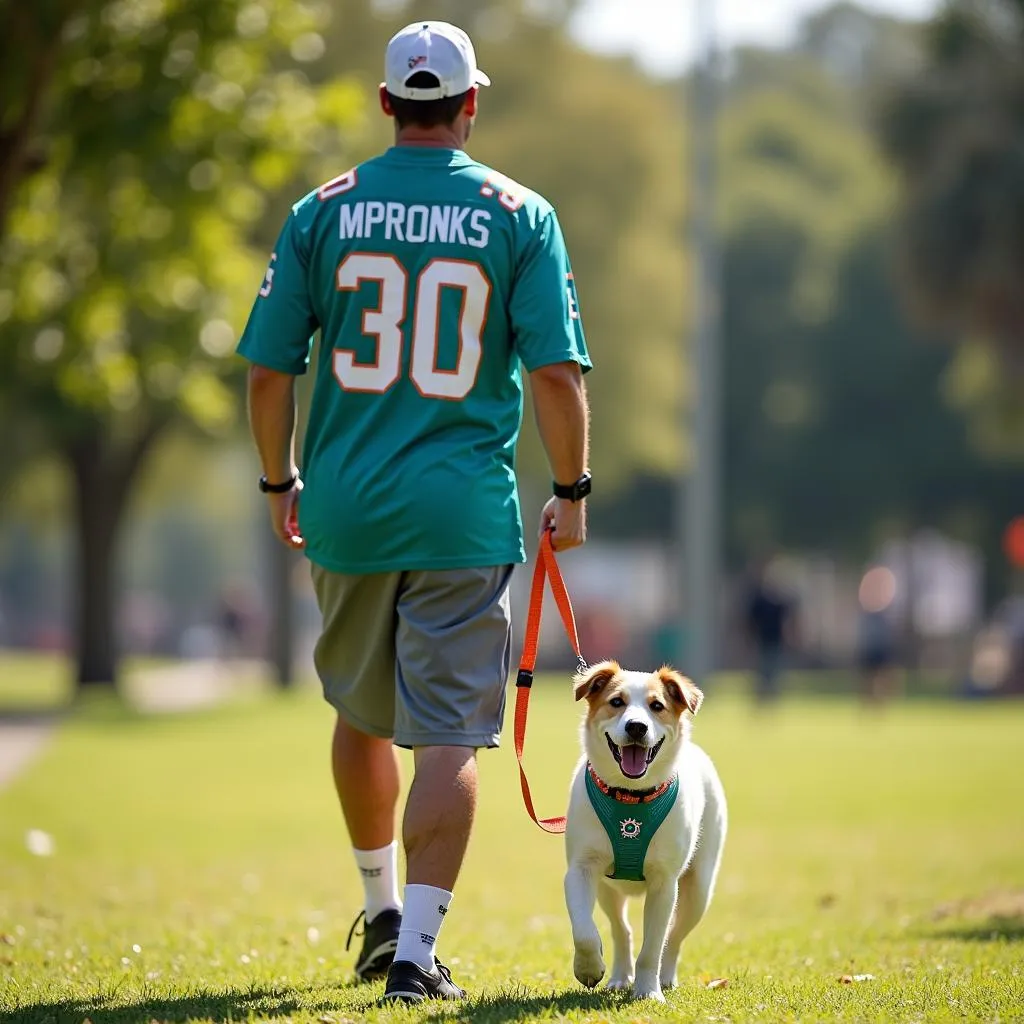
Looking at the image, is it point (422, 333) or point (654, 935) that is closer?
point (422, 333)

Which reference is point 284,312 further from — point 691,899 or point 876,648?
point 876,648

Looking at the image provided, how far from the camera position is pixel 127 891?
962cm

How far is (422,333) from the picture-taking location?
5367 millimetres

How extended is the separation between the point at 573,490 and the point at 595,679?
577 mm

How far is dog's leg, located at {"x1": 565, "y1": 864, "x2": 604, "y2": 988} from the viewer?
5414 mm

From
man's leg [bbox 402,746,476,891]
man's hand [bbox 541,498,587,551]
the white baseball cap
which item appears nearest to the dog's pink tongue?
man's leg [bbox 402,746,476,891]

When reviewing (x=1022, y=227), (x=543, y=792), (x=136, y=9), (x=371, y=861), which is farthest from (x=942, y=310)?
(x=371, y=861)

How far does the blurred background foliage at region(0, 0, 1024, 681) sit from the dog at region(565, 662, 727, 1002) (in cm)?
808

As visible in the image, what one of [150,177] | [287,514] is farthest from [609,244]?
[287,514]

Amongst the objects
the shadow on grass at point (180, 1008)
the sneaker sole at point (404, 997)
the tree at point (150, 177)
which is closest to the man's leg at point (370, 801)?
the shadow on grass at point (180, 1008)

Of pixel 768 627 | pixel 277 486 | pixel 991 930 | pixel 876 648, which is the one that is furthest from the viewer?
pixel 876 648

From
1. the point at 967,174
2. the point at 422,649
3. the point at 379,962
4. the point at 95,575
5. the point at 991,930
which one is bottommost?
the point at 991,930

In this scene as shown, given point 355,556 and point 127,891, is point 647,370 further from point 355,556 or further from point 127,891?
point 355,556

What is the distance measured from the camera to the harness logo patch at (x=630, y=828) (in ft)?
17.8
